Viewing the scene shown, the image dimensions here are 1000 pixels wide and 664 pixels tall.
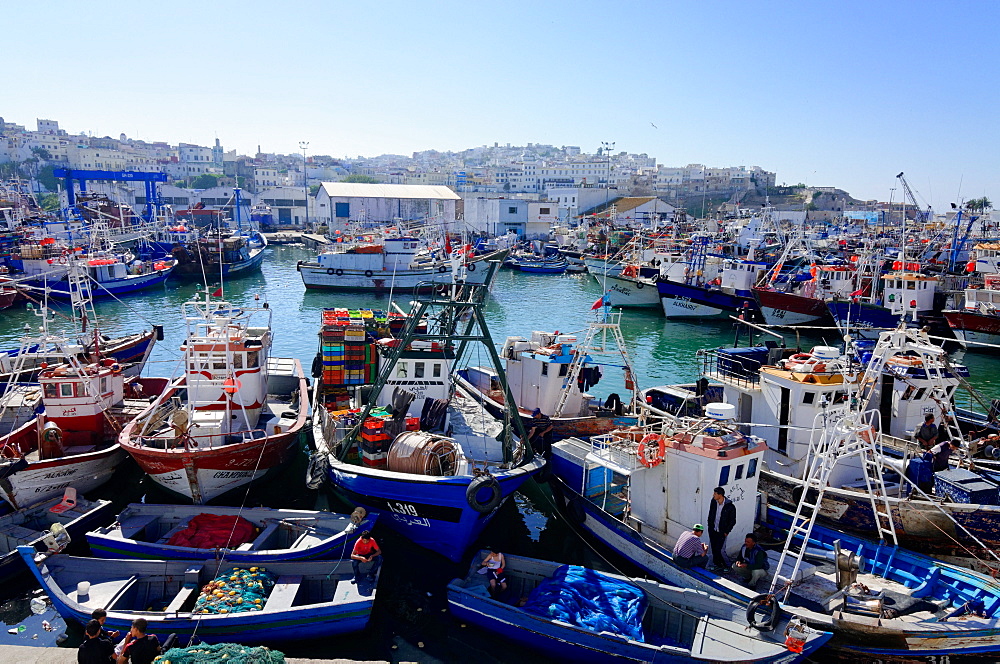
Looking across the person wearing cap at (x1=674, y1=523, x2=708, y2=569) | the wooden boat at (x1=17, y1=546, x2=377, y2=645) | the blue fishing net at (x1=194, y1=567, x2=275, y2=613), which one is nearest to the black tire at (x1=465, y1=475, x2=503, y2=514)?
the wooden boat at (x1=17, y1=546, x2=377, y2=645)

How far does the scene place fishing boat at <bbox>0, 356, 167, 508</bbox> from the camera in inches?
551

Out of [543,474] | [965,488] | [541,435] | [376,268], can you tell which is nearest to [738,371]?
[541,435]

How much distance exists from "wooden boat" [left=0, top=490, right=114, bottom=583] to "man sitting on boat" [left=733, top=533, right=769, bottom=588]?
38.6 ft

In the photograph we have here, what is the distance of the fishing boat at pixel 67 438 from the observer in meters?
14.0

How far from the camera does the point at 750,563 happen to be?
11148mm

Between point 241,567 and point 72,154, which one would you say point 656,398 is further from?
point 72,154

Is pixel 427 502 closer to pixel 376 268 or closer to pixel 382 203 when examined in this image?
pixel 376 268

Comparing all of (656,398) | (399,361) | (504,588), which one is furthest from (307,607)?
(656,398)

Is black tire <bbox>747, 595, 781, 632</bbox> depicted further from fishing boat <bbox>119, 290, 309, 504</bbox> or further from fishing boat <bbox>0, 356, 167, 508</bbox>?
fishing boat <bbox>0, 356, 167, 508</bbox>

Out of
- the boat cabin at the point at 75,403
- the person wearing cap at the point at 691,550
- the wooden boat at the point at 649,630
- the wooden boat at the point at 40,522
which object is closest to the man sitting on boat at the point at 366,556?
Result: the wooden boat at the point at 649,630

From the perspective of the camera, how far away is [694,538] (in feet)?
36.0

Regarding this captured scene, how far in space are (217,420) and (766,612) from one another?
11788 mm

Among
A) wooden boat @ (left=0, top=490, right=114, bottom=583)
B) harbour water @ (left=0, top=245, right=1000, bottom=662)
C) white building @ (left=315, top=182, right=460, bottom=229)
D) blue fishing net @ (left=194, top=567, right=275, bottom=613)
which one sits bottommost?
harbour water @ (left=0, top=245, right=1000, bottom=662)

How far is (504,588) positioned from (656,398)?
34.6ft
